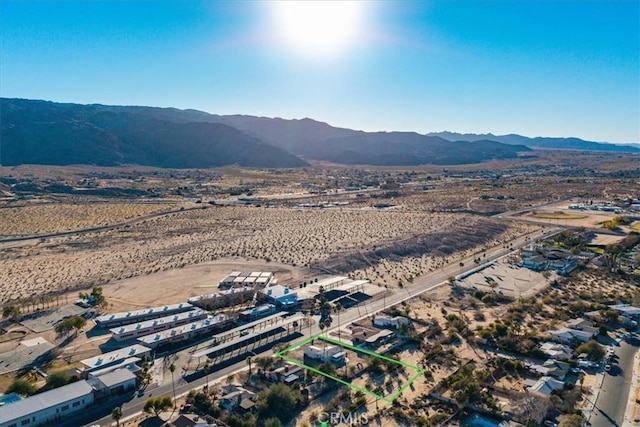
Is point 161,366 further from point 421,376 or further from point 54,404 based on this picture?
point 421,376

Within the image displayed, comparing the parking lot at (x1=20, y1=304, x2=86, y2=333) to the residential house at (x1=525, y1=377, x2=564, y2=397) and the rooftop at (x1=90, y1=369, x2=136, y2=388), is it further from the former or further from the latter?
the residential house at (x1=525, y1=377, x2=564, y2=397)

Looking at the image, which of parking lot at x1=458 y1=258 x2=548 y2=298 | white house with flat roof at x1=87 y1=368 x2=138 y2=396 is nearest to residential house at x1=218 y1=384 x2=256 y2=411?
white house with flat roof at x1=87 y1=368 x2=138 y2=396

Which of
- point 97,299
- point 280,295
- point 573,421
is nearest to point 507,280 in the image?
point 280,295

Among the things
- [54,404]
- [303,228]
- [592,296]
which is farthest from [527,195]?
[54,404]

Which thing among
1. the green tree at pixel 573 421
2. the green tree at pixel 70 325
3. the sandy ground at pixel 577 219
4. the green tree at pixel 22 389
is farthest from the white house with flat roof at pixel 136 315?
the sandy ground at pixel 577 219

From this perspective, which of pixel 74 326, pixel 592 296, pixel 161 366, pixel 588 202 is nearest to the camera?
pixel 161 366
